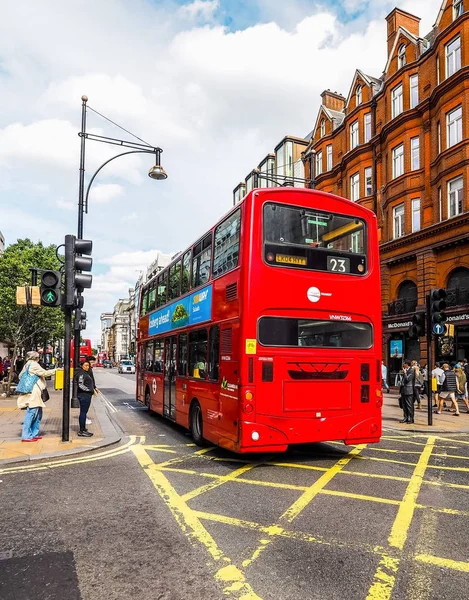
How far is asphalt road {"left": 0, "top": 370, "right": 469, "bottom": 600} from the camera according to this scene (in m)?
3.61

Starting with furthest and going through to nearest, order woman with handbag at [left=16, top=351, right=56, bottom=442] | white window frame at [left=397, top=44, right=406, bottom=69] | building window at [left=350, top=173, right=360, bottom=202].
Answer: building window at [left=350, top=173, right=360, bottom=202], white window frame at [left=397, top=44, right=406, bottom=69], woman with handbag at [left=16, top=351, right=56, bottom=442]

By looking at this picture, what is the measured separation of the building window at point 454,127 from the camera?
23312 mm

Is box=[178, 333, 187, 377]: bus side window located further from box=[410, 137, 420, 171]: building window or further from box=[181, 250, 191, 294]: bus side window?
box=[410, 137, 420, 171]: building window

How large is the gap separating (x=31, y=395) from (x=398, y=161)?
2488cm

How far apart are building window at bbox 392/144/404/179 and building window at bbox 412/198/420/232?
2.15 meters

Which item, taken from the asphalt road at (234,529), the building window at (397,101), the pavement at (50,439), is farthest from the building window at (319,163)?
the asphalt road at (234,529)

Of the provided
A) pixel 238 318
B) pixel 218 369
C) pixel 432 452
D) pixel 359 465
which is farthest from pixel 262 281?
pixel 432 452

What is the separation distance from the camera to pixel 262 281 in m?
7.34

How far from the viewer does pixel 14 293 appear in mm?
23406

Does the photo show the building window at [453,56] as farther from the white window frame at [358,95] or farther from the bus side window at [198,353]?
the bus side window at [198,353]

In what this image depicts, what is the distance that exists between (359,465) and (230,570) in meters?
4.47

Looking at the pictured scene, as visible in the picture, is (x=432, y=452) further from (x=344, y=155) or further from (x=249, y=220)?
(x=344, y=155)

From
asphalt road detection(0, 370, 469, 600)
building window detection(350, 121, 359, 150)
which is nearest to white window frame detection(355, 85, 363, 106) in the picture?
building window detection(350, 121, 359, 150)

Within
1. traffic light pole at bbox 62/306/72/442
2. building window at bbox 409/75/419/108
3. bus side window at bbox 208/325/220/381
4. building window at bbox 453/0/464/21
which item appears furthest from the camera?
building window at bbox 409/75/419/108
